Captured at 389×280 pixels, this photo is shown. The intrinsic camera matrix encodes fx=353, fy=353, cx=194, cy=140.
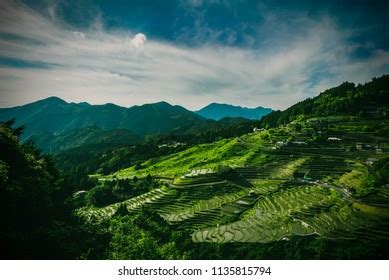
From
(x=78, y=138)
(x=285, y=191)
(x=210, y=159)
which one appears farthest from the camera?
(x=78, y=138)

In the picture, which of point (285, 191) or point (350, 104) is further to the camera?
point (350, 104)

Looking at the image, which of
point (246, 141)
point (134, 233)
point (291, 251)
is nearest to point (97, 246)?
point (134, 233)

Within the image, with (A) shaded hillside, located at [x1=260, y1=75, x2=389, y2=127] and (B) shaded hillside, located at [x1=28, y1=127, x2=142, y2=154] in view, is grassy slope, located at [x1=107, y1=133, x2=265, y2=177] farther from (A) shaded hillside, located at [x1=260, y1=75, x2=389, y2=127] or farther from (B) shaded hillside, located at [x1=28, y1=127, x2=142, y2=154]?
(B) shaded hillside, located at [x1=28, y1=127, x2=142, y2=154]

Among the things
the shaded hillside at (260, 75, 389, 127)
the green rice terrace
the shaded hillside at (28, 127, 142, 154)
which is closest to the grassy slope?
the green rice terrace

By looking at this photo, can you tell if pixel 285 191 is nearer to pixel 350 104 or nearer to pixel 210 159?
pixel 210 159

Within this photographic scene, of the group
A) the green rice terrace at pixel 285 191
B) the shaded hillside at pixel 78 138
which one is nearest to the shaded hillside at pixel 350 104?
the green rice terrace at pixel 285 191

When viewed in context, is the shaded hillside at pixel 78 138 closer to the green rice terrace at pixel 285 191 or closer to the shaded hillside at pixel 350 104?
the shaded hillside at pixel 350 104

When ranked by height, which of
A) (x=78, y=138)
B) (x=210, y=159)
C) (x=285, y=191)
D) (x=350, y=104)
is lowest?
(x=285, y=191)

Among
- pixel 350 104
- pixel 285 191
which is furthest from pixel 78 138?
pixel 285 191
